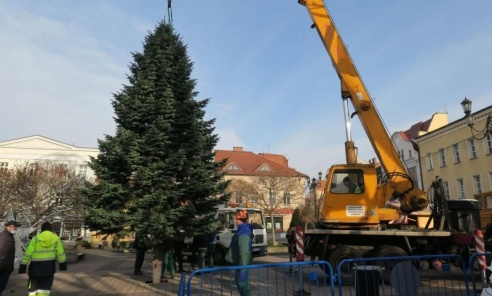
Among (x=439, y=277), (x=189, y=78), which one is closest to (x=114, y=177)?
(x=189, y=78)

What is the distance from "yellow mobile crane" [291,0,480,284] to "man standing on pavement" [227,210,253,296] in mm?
3797

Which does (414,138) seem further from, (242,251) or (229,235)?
(242,251)

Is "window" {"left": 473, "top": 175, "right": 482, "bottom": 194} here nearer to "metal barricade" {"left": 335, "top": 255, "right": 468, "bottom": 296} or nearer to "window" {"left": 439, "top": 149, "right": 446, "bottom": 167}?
"window" {"left": 439, "top": 149, "right": 446, "bottom": 167}

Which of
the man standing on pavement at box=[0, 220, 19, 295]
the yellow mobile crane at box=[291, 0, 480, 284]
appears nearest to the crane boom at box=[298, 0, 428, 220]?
the yellow mobile crane at box=[291, 0, 480, 284]

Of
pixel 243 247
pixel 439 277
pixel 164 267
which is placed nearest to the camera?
pixel 243 247

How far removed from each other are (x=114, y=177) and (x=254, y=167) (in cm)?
4839

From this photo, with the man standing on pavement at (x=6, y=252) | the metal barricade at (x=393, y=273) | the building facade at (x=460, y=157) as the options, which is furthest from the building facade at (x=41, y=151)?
the metal barricade at (x=393, y=273)

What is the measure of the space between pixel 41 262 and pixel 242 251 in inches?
147

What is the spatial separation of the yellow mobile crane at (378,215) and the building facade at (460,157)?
2185 cm

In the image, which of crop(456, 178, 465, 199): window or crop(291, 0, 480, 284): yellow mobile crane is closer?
crop(291, 0, 480, 284): yellow mobile crane

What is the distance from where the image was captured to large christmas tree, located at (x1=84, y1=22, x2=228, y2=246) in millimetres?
10180

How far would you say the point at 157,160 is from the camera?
424 inches

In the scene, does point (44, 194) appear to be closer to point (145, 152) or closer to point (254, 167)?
point (145, 152)

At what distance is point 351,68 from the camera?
12.2 metres
